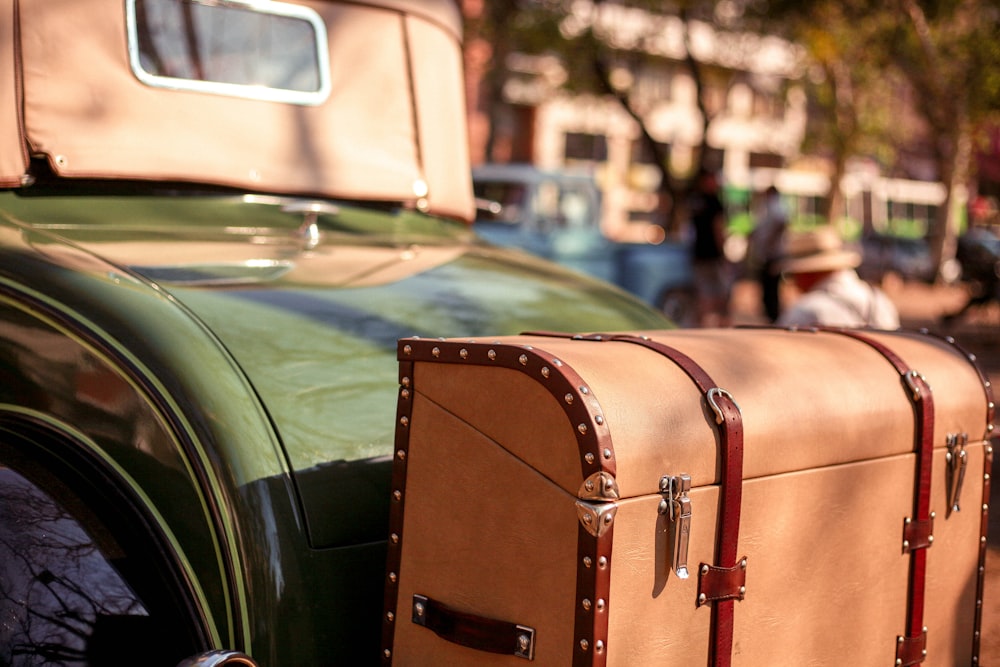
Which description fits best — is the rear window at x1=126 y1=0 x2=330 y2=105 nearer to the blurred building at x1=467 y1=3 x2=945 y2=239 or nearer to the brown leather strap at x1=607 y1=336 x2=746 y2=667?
the brown leather strap at x1=607 y1=336 x2=746 y2=667

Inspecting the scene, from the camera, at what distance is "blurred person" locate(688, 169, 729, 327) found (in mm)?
12102

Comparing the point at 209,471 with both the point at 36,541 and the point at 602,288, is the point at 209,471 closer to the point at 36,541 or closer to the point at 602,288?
the point at 36,541

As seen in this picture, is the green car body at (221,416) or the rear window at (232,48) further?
the rear window at (232,48)

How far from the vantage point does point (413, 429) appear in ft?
7.09

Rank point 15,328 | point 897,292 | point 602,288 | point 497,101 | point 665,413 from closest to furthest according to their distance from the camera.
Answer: point 665,413 < point 15,328 < point 602,288 < point 497,101 < point 897,292

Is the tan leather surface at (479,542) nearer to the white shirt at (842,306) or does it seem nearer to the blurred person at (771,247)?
the white shirt at (842,306)

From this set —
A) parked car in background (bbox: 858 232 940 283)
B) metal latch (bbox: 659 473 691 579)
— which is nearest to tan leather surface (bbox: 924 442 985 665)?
metal latch (bbox: 659 473 691 579)

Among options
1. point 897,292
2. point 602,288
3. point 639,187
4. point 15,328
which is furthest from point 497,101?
point 639,187

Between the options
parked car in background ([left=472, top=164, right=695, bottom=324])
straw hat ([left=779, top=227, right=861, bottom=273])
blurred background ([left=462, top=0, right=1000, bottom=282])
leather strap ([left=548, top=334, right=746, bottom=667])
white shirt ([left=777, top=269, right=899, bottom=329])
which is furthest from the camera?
blurred background ([left=462, top=0, right=1000, bottom=282])

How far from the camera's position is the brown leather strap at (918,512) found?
2.55m

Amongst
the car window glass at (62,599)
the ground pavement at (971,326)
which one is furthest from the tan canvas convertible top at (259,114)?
the ground pavement at (971,326)

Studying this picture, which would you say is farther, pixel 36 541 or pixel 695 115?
pixel 695 115

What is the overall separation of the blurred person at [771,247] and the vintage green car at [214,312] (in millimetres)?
8820

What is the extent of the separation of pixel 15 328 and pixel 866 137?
25.7 meters
